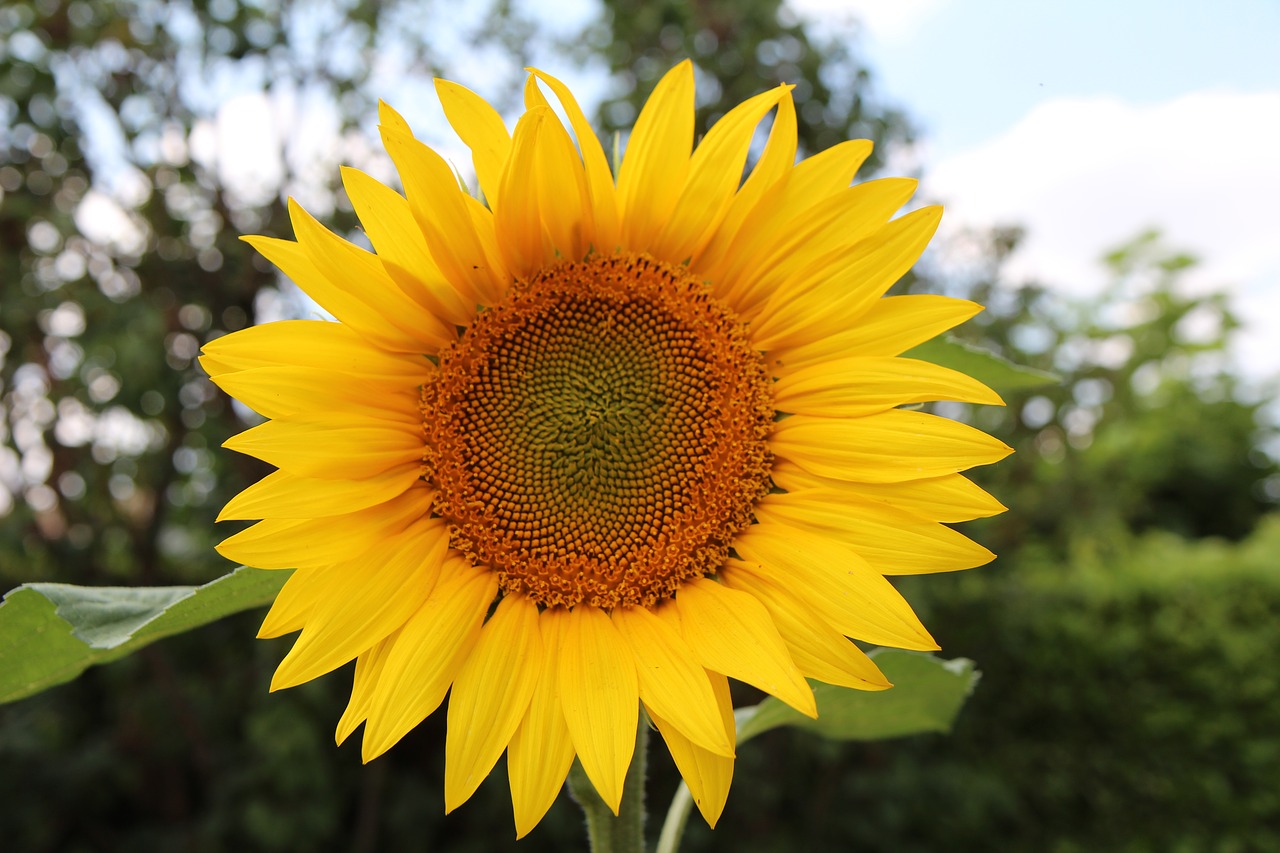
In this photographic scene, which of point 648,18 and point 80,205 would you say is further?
point 648,18

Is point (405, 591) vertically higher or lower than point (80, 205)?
higher

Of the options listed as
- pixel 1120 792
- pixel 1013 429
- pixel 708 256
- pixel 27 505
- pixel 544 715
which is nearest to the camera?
pixel 544 715

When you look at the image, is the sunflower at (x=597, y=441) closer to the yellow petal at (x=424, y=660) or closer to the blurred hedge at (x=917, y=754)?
the yellow petal at (x=424, y=660)

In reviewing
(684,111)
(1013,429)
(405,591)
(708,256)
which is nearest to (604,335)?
(708,256)

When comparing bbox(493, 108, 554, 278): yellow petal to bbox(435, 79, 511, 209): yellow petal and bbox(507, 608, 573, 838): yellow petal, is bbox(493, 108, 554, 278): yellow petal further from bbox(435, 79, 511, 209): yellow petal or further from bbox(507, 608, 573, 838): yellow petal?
bbox(507, 608, 573, 838): yellow petal

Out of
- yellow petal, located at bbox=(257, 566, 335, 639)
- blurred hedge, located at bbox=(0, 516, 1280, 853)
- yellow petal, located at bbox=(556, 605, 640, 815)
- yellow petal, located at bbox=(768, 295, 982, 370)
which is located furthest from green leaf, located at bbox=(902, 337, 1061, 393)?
blurred hedge, located at bbox=(0, 516, 1280, 853)

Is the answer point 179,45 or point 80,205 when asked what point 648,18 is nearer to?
point 179,45
